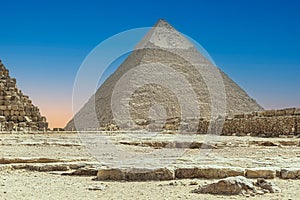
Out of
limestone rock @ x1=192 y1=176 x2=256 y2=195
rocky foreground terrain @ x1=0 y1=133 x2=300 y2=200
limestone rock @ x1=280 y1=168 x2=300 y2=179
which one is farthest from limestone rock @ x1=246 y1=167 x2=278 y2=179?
limestone rock @ x1=192 y1=176 x2=256 y2=195

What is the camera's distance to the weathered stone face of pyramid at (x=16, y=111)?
2361cm

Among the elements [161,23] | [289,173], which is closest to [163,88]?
[161,23]

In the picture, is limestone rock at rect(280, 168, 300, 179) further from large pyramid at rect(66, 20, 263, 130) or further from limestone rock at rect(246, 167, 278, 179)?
large pyramid at rect(66, 20, 263, 130)

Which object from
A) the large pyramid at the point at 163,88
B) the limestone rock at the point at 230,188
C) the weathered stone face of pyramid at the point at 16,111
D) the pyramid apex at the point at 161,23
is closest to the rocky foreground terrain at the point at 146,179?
the limestone rock at the point at 230,188

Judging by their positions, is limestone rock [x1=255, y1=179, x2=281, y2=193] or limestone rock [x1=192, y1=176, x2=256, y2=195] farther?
limestone rock [x1=255, y1=179, x2=281, y2=193]

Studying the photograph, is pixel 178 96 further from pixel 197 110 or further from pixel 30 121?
pixel 30 121

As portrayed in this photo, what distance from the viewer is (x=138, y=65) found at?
76.5 m

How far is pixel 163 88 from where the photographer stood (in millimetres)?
75125

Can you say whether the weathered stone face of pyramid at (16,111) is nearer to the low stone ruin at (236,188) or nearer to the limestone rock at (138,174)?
the limestone rock at (138,174)

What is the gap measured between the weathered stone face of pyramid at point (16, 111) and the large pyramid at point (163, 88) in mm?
25659

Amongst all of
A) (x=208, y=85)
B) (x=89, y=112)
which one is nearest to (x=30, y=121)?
(x=89, y=112)

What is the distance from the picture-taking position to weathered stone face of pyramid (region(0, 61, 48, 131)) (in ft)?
77.5

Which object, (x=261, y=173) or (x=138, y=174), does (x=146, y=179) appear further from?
(x=261, y=173)

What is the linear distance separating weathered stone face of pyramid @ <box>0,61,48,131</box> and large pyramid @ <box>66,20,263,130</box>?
25.7m
